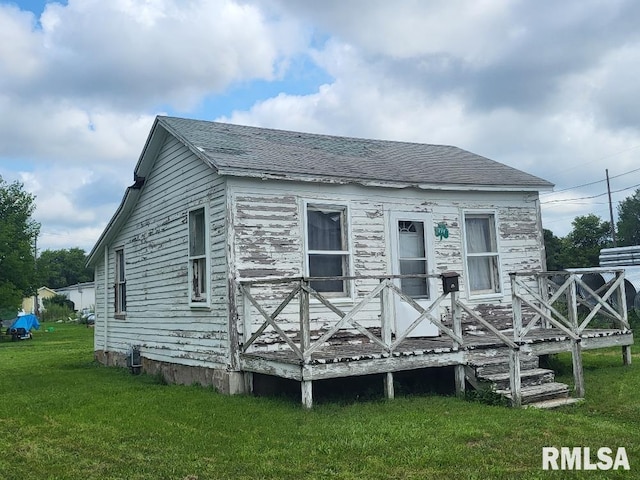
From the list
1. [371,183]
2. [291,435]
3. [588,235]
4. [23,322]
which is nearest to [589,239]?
[588,235]

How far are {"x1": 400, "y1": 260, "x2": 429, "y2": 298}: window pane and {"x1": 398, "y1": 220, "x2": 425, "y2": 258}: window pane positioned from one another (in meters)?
0.15

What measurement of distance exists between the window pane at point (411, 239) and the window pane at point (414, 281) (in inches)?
5.8

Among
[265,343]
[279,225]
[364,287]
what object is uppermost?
[279,225]

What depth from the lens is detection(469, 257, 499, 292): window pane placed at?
40.2 feet

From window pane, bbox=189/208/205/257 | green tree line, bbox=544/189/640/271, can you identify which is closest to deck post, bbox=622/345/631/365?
window pane, bbox=189/208/205/257

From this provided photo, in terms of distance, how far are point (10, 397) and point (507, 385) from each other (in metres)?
7.93

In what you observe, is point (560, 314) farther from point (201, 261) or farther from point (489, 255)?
point (201, 261)

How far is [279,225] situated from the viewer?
33.9 feet

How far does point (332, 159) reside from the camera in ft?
38.9

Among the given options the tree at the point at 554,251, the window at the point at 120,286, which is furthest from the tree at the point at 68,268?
the window at the point at 120,286

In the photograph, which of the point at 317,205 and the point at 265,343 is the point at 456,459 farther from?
the point at 317,205

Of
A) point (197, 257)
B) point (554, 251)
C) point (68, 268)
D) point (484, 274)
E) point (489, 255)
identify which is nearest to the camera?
point (197, 257)

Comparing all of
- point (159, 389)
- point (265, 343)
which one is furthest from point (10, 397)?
point (265, 343)

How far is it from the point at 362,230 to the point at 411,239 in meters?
1.17
